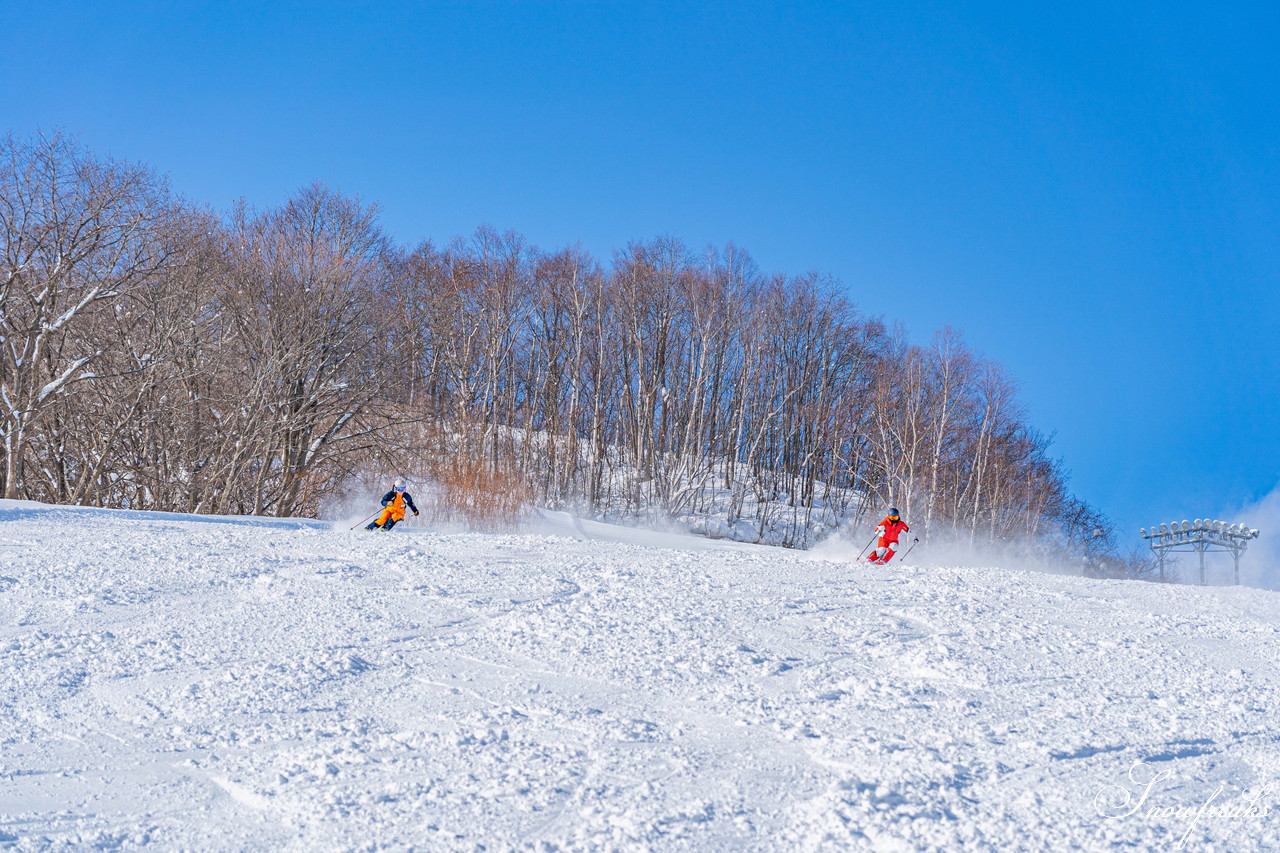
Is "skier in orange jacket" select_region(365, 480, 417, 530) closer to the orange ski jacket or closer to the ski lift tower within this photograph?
the orange ski jacket

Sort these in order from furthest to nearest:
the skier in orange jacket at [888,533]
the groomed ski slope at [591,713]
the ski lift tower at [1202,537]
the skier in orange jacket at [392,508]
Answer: the ski lift tower at [1202,537]
the skier in orange jacket at [888,533]
the skier in orange jacket at [392,508]
the groomed ski slope at [591,713]

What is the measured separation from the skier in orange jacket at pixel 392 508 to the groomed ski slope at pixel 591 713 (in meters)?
4.79

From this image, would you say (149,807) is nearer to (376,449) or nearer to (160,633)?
(160,633)

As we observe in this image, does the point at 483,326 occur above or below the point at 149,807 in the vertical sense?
above

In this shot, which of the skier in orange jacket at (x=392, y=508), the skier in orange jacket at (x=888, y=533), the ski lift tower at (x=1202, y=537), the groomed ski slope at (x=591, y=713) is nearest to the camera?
the groomed ski slope at (x=591, y=713)

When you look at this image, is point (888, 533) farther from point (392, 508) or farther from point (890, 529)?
point (392, 508)

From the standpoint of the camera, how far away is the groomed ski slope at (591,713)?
11.2ft

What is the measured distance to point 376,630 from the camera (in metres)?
6.36

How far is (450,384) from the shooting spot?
38188 millimetres

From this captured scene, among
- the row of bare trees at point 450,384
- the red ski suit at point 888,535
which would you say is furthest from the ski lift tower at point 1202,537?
the red ski suit at point 888,535

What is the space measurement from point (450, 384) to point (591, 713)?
3480 centimetres

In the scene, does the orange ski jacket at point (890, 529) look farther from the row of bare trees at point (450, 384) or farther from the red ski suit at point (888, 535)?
the row of bare trees at point (450, 384)

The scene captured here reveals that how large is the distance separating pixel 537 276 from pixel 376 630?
1296 inches

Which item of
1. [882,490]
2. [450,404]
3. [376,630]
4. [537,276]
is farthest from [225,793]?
[882,490]
